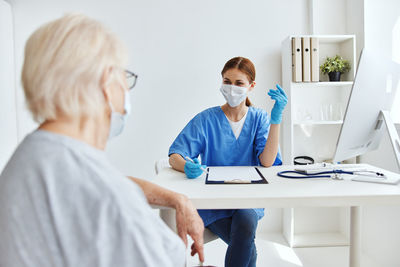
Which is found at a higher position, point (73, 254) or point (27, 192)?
point (27, 192)

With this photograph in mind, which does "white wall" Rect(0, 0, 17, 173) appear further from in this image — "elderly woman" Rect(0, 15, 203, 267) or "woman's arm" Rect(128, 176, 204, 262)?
"elderly woman" Rect(0, 15, 203, 267)

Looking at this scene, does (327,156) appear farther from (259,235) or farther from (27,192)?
(27,192)

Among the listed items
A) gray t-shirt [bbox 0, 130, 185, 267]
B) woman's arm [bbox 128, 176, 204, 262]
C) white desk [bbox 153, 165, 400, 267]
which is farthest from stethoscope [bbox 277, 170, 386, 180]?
gray t-shirt [bbox 0, 130, 185, 267]

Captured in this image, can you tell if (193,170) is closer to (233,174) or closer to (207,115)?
(233,174)

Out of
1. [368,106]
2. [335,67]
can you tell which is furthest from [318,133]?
[368,106]

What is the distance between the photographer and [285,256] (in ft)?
7.88

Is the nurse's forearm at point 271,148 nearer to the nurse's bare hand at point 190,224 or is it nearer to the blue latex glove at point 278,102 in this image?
the blue latex glove at point 278,102

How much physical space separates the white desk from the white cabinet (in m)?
1.45

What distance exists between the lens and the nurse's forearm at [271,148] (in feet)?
5.48

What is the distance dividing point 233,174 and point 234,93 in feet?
1.75

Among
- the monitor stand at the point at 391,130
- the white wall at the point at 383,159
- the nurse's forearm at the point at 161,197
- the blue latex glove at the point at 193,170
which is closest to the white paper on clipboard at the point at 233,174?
the blue latex glove at the point at 193,170

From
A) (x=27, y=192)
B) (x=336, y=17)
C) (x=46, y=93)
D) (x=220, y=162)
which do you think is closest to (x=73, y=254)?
(x=27, y=192)

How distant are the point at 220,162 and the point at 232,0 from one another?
5.17 feet

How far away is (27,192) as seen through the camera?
56 centimetres
